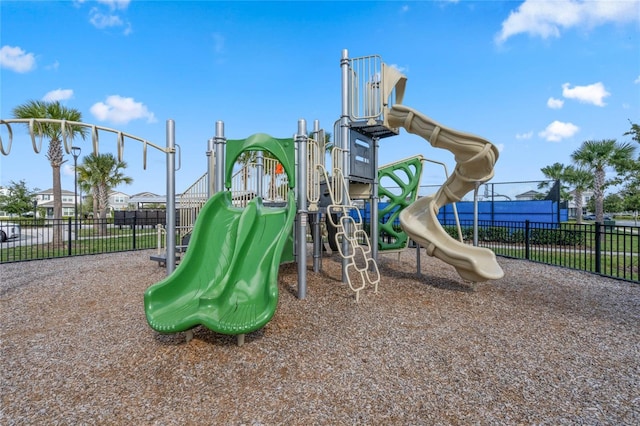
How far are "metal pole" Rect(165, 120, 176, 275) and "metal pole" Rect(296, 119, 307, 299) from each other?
5.98 feet

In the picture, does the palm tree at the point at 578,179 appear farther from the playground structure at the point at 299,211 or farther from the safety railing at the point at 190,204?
the safety railing at the point at 190,204

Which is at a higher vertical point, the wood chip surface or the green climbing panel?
the green climbing panel

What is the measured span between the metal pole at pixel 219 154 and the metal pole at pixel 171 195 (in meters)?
0.79

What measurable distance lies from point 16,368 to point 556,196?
819 inches

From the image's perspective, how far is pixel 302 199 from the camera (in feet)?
18.0

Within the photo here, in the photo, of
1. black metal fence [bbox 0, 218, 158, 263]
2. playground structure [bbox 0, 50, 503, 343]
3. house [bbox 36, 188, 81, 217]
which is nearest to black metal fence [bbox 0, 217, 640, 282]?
black metal fence [bbox 0, 218, 158, 263]

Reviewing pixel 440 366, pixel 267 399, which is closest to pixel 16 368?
pixel 267 399

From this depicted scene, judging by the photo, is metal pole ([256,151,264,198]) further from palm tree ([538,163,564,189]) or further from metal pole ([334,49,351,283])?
palm tree ([538,163,564,189])

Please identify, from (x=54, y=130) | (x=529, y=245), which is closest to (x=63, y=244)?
(x=54, y=130)

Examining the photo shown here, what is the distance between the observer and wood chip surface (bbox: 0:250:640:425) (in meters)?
2.69

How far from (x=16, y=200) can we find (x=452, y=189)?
5407 centimetres

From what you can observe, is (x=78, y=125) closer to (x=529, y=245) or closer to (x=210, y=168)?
(x=210, y=168)

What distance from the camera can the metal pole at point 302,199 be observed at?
5367 mm

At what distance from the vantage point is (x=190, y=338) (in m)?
3.91
